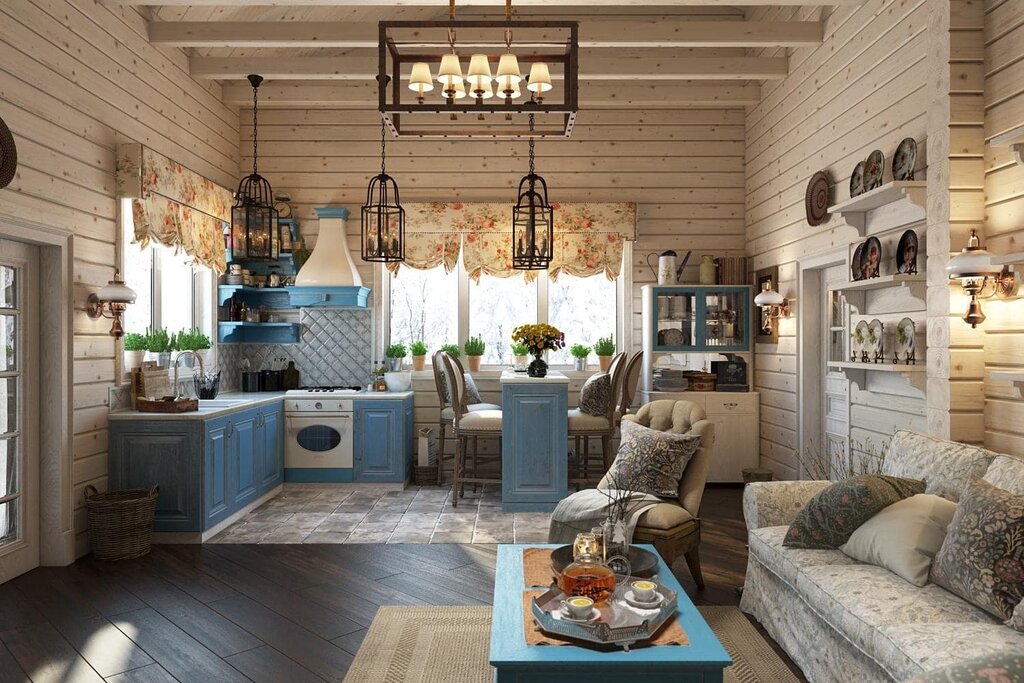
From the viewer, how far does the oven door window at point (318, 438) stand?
6.32 meters

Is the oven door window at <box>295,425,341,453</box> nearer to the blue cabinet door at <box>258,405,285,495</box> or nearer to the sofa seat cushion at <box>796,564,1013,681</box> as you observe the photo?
the blue cabinet door at <box>258,405,285,495</box>

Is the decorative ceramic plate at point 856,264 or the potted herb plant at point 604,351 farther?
the potted herb plant at point 604,351

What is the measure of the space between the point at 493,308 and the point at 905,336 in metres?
3.92

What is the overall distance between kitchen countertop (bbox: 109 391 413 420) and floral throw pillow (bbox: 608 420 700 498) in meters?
2.70

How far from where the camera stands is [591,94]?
265 inches

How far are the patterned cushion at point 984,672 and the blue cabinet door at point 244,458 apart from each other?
15.4 feet

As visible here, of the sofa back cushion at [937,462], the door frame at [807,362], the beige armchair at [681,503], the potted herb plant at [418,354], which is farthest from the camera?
the potted herb plant at [418,354]

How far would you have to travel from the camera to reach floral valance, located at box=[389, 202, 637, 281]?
6871 millimetres

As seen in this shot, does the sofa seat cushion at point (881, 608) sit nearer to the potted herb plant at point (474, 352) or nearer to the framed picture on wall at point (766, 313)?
the framed picture on wall at point (766, 313)

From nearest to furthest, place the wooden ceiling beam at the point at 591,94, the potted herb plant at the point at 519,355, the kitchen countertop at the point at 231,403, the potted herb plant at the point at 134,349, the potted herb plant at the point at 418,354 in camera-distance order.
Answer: the kitchen countertop at the point at 231,403 < the potted herb plant at the point at 134,349 < the potted herb plant at the point at 519,355 < the wooden ceiling beam at the point at 591,94 < the potted herb plant at the point at 418,354

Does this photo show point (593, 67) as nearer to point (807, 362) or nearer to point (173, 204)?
point (807, 362)

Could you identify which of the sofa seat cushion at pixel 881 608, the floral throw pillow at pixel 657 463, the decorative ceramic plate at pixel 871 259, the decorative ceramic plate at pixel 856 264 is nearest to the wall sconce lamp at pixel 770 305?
the decorative ceramic plate at pixel 856 264

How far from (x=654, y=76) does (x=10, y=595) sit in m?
5.56

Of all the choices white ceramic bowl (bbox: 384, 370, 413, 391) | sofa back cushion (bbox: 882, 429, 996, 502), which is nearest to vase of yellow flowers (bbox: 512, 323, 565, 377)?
white ceramic bowl (bbox: 384, 370, 413, 391)
